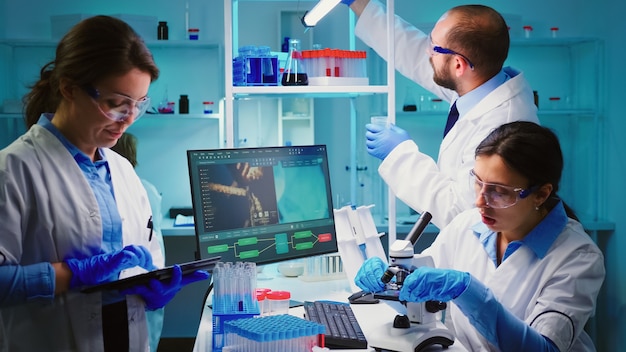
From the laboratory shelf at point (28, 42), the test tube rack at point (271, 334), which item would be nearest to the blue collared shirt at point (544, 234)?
the test tube rack at point (271, 334)

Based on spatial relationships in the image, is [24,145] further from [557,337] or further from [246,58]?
[557,337]

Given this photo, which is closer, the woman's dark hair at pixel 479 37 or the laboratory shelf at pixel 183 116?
the woman's dark hair at pixel 479 37

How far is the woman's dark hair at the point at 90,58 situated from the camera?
1.62 m

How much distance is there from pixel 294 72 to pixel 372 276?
857 mm

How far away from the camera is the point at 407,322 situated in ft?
5.96

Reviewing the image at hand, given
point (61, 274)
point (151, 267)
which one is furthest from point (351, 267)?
point (61, 274)

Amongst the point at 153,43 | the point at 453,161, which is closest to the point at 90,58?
the point at 453,161

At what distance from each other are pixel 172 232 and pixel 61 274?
261cm

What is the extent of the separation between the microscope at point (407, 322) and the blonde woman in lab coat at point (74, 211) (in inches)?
19.1

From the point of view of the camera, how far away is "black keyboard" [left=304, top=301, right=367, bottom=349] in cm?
175

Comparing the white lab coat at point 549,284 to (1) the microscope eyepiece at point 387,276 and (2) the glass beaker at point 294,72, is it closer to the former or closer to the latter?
(1) the microscope eyepiece at point 387,276

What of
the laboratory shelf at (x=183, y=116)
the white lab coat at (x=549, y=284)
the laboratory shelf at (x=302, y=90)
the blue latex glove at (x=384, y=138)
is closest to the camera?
the white lab coat at (x=549, y=284)

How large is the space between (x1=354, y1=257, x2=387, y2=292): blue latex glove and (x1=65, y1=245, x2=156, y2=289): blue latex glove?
2.14 ft

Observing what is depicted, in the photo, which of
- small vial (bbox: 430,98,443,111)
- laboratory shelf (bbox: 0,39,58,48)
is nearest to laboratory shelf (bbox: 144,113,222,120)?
laboratory shelf (bbox: 0,39,58,48)
